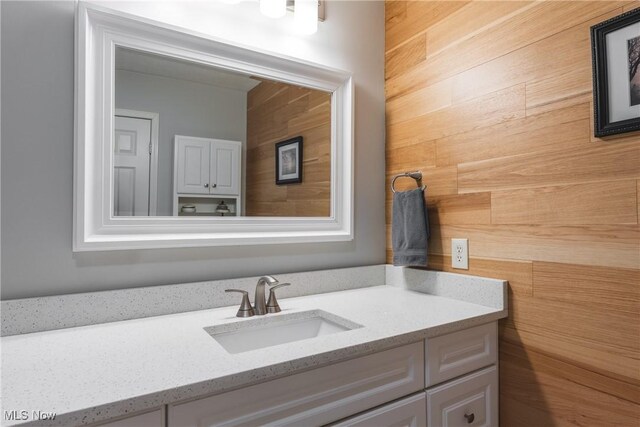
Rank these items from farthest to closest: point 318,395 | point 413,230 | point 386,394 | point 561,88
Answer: point 413,230, point 561,88, point 386,394, point 318,395

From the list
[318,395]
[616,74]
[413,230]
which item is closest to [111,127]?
[318,395]

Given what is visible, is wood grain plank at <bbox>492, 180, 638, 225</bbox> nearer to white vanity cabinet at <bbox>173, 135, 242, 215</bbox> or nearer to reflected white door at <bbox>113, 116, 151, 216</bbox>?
white vanity cabinet at <bbox>173, 135, 242, 215</bbox>

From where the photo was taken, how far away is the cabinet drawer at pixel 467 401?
1.07 metres

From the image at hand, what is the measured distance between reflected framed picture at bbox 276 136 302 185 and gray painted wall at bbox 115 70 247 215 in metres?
0.19

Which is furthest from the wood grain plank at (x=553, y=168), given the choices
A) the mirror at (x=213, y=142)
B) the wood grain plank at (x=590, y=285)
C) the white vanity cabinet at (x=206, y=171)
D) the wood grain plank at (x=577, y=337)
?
the white vanity cabinet at (x=206, y=171)

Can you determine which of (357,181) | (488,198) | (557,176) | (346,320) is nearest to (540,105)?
(557,176)

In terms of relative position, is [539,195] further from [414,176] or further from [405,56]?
[405,56]

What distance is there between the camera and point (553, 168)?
110 cm

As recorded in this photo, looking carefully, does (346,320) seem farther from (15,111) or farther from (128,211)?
(15,111)

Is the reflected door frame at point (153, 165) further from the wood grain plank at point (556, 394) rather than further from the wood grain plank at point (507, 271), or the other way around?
the wood grain plank at point (556, 394)

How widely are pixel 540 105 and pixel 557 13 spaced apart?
0.27 metres

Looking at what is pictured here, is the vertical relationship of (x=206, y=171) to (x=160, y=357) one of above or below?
above

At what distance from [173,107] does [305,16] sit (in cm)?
61

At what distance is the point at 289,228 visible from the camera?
1444 mm
